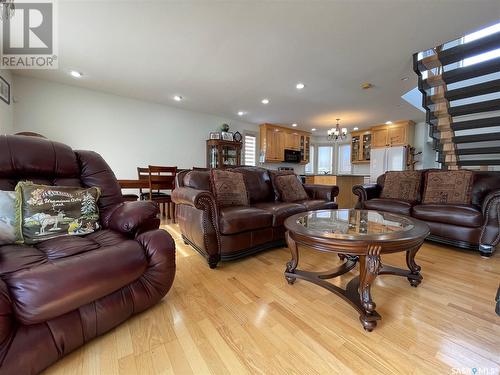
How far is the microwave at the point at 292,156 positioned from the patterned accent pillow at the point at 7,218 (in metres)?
5.71

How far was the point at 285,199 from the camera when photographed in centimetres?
286

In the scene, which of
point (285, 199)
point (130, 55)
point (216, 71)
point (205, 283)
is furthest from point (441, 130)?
point (130, 55)

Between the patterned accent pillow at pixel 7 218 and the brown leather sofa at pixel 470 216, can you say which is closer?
the patterned accent pillow at pixel 7 218

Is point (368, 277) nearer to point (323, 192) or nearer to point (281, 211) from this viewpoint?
point (281, 211)

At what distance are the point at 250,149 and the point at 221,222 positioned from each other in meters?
4.44

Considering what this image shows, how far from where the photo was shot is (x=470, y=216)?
2.25 metres

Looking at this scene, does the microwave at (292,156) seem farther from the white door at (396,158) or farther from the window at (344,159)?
the white door at (396,158)

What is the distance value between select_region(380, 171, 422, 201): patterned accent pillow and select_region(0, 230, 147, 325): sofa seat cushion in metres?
3.43

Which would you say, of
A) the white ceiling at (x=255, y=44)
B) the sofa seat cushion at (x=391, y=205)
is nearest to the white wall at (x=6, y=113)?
the white ceiling at (x=255, y=44)

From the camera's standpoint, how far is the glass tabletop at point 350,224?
1.34 metres

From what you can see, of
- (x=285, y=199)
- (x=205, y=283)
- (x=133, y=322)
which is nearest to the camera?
(x=133, y=322)

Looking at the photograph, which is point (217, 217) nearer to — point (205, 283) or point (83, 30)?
point (205, 283)

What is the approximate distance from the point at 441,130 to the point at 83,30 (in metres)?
5.20

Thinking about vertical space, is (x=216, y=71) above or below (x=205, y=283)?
above
